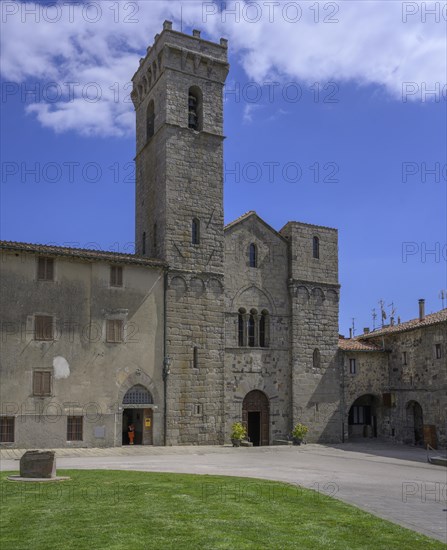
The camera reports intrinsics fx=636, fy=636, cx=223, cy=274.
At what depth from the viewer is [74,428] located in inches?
1147

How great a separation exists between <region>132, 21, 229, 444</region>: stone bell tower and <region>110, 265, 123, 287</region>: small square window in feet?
8.46

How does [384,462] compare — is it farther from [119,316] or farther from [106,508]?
[106,508]

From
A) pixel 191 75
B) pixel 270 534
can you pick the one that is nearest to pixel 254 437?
pixel 191 75

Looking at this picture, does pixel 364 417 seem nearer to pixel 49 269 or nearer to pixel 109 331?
pixel 109 331

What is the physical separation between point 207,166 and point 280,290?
8357 millimetres

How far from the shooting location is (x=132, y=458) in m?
26.0

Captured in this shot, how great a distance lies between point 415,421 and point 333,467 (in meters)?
15.6

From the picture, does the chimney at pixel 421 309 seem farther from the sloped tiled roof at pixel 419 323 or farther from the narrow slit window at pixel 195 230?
the narrow slit window at pixel 195 230

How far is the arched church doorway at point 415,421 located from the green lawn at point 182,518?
72.8ft

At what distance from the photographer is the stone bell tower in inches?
1277

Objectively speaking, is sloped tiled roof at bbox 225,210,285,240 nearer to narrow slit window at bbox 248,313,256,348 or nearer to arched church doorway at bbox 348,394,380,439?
narrow slit window at bbox 248,313,256,348

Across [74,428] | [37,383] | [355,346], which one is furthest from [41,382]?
[355,346]

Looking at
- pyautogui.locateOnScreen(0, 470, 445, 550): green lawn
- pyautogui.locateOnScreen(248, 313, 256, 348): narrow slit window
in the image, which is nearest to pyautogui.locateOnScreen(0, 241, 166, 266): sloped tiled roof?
pyautogui.locateOnScreen(248, 313, 256, 348): narrow slit window

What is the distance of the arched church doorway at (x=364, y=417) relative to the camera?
135 ft
